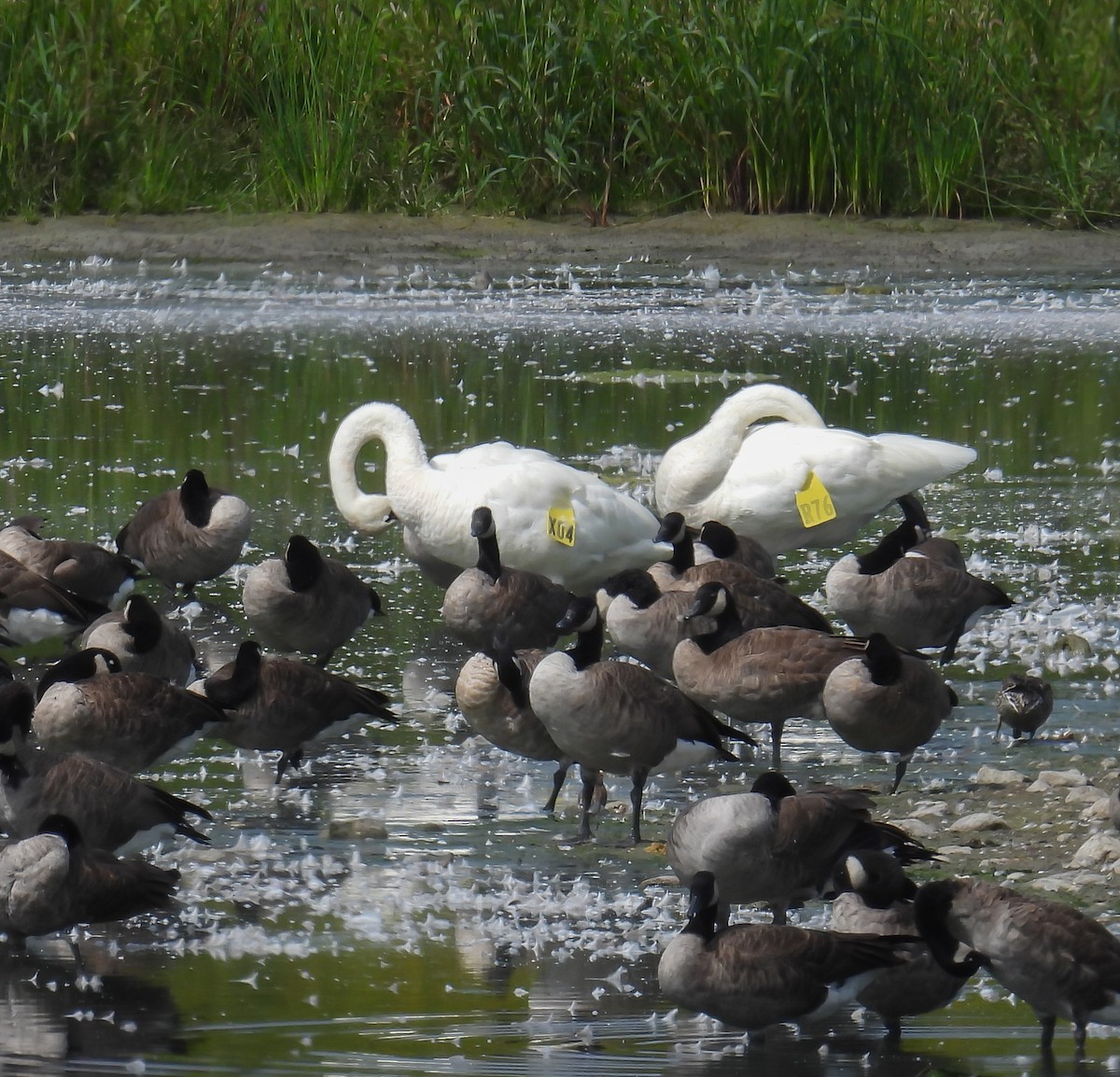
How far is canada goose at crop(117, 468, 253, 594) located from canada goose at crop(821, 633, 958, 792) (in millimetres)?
3318

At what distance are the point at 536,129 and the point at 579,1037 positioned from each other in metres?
17.6

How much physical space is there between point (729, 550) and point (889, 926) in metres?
3.80

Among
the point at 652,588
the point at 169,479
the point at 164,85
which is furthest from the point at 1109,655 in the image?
the point at 164,85

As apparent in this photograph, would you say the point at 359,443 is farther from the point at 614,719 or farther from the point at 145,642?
the point at 614,719

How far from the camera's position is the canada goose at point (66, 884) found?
189 inches

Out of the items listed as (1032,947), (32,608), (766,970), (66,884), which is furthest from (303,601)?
(1032,947)

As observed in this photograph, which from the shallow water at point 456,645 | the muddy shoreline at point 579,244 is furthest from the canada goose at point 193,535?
the muddy shoreline at point 579,244

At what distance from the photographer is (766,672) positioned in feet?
21.4

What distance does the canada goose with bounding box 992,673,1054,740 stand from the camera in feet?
21.7

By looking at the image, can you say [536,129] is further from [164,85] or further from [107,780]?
[107,780]

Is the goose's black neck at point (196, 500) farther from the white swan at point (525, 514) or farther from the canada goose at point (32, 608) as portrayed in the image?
the canada goose at point (32, 608)

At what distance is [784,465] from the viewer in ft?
31.4

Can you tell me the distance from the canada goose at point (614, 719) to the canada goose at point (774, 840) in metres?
0.78

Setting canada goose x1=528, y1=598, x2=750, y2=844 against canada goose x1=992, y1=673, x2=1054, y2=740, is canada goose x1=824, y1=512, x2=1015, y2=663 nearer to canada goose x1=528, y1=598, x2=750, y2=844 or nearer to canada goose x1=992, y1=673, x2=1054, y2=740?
canada goose x1=992, y1=673, x2=1054, y2=740
